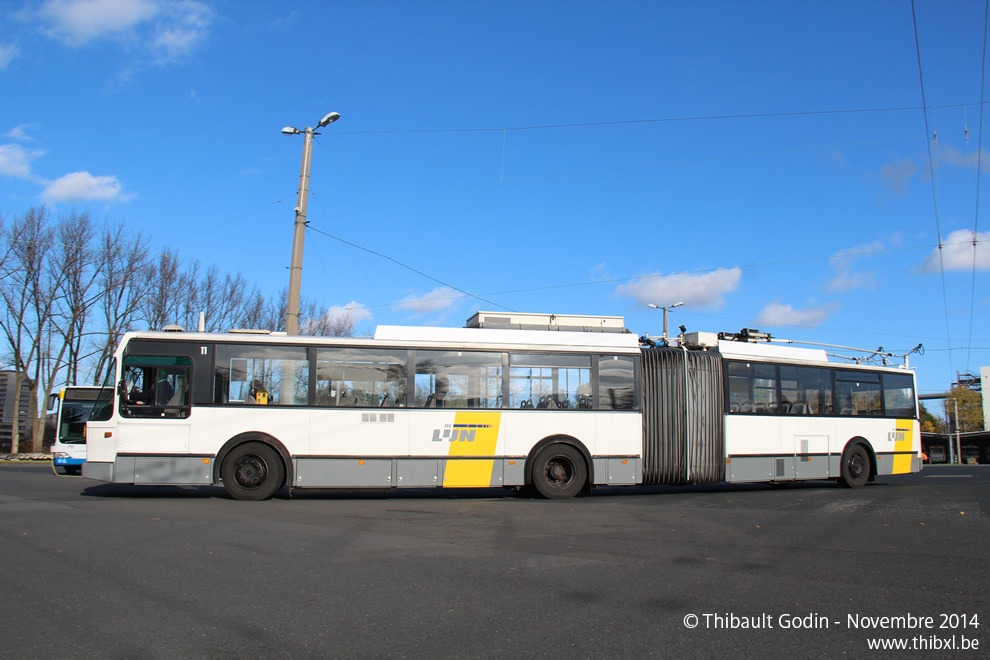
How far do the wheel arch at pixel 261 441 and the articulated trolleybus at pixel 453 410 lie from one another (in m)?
0.02

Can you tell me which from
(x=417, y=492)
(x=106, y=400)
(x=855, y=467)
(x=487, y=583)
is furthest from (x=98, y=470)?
(x=855, y=467)

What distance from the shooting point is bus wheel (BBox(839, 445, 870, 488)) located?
16.5 metres

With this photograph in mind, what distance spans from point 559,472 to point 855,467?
7.75 m

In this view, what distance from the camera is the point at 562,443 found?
45.7ft

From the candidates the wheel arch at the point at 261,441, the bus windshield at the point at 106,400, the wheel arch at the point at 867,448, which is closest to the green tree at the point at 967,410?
the wheel arch at the point at 867,448

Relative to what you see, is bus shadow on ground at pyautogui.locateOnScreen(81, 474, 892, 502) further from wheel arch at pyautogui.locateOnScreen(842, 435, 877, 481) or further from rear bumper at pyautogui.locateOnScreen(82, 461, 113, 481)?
rear bumper at pyautogui.locateOnScreen(82, 461, 113, 481)

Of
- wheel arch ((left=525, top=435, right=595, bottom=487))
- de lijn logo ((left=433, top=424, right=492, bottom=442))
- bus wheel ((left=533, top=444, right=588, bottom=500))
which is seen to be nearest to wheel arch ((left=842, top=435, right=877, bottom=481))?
wheel arch ((left=525, top=435, right=595, bottom=487))

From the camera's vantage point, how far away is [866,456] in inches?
667

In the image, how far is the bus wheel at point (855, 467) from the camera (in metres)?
16.5

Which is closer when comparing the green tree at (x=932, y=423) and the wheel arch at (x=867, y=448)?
the wheel arch at (x=867, y=448)

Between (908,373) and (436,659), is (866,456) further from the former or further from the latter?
(436,659)

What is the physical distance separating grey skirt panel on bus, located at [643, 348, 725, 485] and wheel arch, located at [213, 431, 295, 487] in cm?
691

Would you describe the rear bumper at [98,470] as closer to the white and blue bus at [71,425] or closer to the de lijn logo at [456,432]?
the de lijn logo at [456,432]

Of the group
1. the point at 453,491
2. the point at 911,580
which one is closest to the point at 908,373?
the point at 453,491
